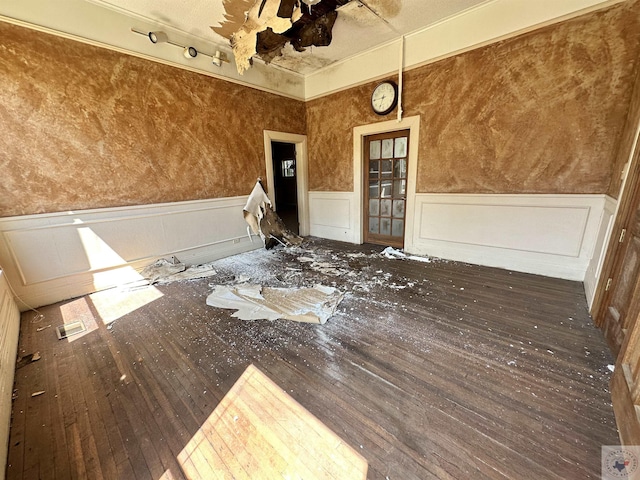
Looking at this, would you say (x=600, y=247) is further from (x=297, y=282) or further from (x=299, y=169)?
(x=299, y=169)

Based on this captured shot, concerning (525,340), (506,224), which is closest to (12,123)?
(525,340)

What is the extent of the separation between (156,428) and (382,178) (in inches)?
164

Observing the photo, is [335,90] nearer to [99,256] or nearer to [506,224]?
Answer: [506,224]

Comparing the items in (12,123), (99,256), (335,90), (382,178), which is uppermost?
(335,90)

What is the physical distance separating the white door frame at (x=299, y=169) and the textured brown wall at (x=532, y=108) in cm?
191

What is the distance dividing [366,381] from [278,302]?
1265 mm

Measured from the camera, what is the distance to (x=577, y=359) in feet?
5.55

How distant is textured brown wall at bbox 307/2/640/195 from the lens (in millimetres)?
2418

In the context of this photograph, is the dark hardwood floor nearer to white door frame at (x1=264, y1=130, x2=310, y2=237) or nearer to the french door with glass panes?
the french door with glass panes

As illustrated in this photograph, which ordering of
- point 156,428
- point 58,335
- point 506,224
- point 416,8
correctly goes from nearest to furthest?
point 156,428, point 58,335, point 416,8, point 506,224

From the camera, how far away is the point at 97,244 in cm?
293

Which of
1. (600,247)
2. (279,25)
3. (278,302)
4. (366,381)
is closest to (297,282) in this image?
(278,302)

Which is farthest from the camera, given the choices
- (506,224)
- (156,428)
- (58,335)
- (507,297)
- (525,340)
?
(506,224)

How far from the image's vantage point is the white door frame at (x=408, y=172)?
3.72 meters
